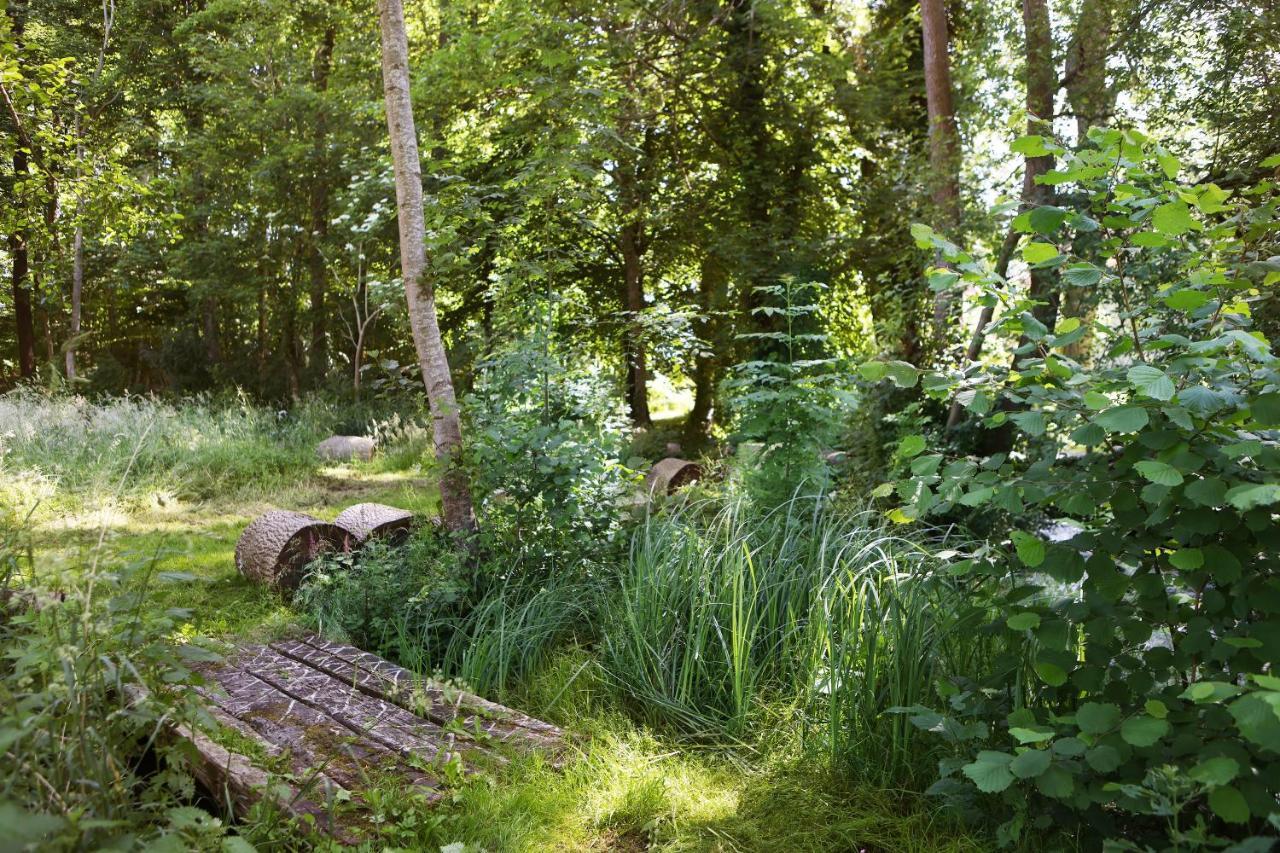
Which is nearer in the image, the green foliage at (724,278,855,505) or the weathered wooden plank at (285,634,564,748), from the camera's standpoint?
the weathered wooden plank at (285,634,564,748)

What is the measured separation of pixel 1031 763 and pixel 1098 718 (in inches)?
8.2

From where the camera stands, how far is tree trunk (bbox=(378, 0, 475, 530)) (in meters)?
5.32

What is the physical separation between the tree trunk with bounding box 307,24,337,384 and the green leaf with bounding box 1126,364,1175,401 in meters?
14.3

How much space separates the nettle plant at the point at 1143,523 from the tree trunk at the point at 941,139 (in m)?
4.47

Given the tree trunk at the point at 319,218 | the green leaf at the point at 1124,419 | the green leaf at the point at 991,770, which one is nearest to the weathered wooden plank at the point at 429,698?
the green leaf at the point at 991,770

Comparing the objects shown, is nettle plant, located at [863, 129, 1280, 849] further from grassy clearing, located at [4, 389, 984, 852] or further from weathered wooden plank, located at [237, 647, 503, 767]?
weathered wooden plank, located at [237, 647, 503, 767]

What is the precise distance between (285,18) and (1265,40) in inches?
576

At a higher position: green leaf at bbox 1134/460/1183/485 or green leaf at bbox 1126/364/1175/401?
green leaf at bbox 1126/364/1175/401

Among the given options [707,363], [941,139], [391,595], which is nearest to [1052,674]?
[391,595]

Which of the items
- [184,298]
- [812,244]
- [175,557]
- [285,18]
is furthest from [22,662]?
[184,298]

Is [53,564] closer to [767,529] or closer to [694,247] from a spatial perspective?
[767,529]

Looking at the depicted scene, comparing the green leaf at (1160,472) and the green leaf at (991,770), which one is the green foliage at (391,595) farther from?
the green leaf at (1160,472)

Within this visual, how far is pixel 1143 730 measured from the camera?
205 cm

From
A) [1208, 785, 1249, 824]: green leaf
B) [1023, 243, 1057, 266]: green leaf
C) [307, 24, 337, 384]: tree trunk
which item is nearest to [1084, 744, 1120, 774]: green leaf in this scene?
[1208, 785, 1249, 824]: green leaf
